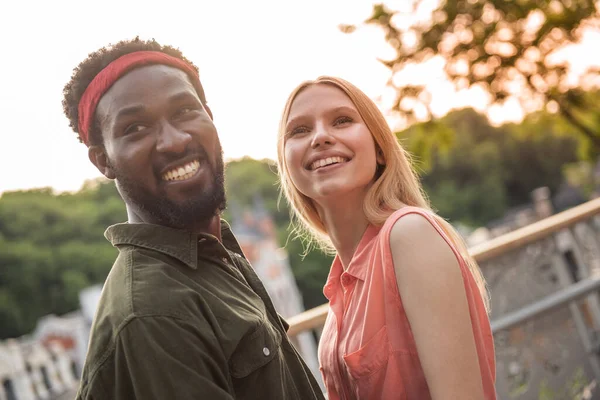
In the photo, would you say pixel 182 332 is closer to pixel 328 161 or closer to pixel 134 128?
pixel 134 128

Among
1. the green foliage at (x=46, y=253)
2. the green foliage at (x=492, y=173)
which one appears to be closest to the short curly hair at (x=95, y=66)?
the green foliage at (x=46, y=253)

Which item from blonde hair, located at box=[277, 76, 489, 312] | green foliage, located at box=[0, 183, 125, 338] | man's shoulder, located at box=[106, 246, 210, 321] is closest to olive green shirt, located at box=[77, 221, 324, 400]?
man's shoulder, located at box=[106, 246, 210, 321]

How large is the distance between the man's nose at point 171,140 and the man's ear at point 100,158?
0.20 m

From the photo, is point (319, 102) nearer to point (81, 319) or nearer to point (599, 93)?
point (599, 93)

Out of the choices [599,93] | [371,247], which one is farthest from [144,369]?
[599,93]

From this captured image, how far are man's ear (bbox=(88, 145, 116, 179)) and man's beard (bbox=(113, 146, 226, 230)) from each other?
0.05m

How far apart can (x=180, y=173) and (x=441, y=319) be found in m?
0.90

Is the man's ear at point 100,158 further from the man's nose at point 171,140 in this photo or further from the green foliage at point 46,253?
the green foliage at point 46,253

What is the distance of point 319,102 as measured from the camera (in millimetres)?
2447

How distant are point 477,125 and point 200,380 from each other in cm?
8858

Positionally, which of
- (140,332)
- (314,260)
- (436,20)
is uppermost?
(436,20)

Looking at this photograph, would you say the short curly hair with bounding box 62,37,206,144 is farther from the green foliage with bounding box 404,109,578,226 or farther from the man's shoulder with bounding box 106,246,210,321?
the green foliage with bounding box 404,109,578,226

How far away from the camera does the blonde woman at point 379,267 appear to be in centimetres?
202

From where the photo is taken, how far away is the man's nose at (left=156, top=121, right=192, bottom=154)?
1.88 meters
